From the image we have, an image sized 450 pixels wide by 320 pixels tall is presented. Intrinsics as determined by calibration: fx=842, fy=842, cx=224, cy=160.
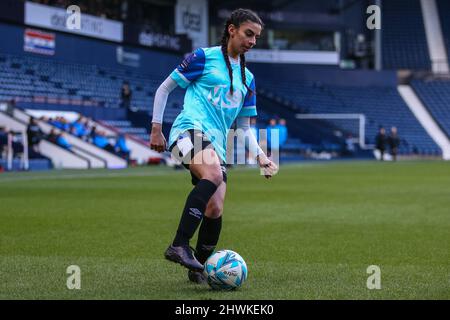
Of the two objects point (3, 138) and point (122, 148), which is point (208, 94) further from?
point (122, 148)

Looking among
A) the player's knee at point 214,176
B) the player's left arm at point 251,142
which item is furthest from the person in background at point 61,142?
the player's knee at point 214,176

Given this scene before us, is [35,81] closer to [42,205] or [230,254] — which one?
[42,205]

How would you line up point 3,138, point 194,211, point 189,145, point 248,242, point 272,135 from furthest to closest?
point 3,138 < point 272,135 < point 248,242 < point 189,145 < point 194,211

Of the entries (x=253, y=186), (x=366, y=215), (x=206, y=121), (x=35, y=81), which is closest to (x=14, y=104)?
(x=35, y=81)

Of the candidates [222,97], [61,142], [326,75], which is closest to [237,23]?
[222,97]

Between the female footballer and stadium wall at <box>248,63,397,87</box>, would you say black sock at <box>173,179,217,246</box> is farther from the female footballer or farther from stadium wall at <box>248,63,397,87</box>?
stadium wall at <box>248,63,397,87</box>

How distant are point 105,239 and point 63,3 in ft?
106

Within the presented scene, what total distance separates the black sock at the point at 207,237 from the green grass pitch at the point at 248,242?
11.4 inches

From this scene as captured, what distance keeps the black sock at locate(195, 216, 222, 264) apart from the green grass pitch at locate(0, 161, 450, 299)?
0.95ft

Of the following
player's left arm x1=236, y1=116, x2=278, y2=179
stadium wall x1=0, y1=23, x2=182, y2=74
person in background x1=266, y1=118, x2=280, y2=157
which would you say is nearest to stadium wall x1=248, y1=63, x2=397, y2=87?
stadium wall x1=0, y1=23, x2=182, y2=74

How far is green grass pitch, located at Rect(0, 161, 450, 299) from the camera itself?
606cm

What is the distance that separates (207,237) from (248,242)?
274cm

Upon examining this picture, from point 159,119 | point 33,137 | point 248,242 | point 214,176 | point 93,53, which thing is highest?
point 93,53

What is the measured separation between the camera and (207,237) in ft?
21.8
